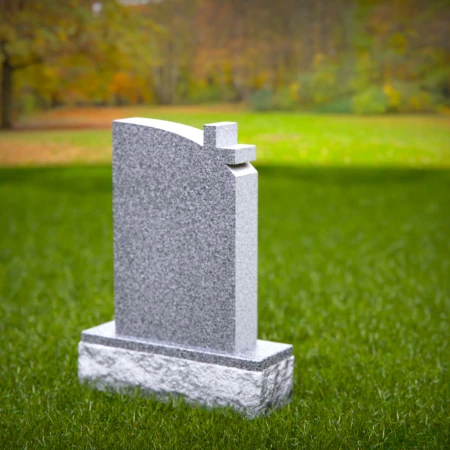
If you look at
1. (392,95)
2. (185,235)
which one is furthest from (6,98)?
(185,235)

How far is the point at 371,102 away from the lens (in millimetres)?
13164

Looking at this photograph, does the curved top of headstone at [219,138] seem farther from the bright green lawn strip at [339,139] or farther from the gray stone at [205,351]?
the bright green lawn strip at [339,139]

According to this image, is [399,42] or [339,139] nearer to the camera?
[339,139]

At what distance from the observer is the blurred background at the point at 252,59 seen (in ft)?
42.9

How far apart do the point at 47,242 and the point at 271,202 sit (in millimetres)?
3808

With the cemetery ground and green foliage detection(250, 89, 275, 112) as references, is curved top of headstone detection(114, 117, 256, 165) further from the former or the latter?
green foliage detection(250, 89, 275, 112)

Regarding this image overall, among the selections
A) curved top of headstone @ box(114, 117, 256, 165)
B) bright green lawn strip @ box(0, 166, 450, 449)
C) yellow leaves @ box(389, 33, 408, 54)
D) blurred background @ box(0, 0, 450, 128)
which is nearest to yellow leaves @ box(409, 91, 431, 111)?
blurred background @ box(0, 0, 450, 128)

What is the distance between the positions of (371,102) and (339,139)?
876 millimetres

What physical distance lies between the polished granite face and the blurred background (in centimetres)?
868

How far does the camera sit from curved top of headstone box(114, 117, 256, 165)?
4.39m

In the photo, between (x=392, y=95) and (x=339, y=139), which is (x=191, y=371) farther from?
(x=392, y=95)

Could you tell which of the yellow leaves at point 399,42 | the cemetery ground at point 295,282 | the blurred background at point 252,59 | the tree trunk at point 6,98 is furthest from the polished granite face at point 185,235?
the yellow leaves at point 399,42

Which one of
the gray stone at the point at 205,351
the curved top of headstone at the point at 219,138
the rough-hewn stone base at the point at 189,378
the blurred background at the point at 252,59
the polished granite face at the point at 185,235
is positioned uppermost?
the blurred background at the point at 252,59

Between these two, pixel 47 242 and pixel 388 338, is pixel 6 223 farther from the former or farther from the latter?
pixel 388 338
